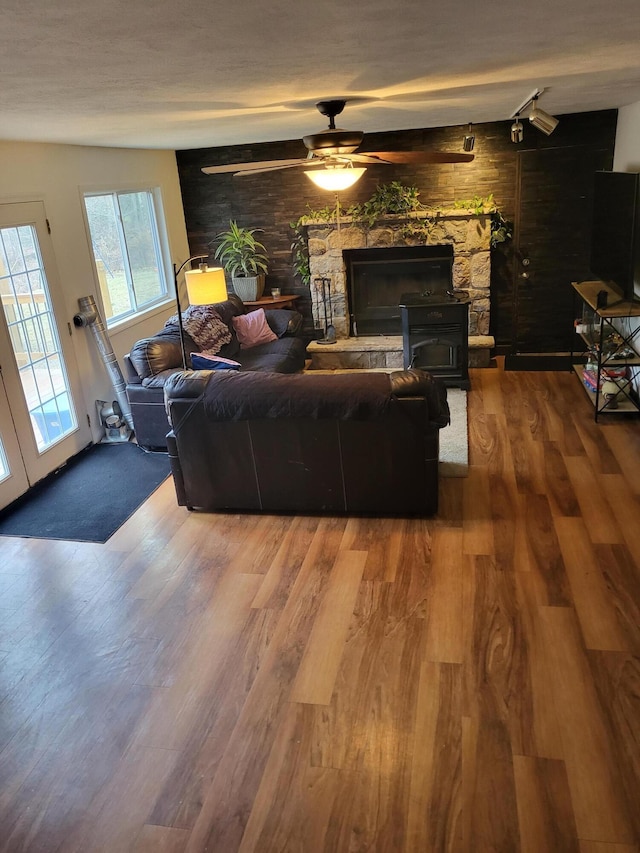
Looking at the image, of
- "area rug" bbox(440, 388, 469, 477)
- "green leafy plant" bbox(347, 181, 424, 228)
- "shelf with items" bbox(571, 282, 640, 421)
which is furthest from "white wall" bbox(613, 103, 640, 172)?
"area rug" bbox(440, 388, 469, 477)

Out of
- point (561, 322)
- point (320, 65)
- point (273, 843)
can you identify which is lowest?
point (273, 843)

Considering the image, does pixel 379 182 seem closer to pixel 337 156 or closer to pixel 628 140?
pixel 628 140

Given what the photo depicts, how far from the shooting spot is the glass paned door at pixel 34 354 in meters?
4.32

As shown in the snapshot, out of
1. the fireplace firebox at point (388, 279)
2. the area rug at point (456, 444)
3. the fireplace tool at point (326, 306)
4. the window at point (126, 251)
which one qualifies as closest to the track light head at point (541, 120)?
the area rug at point (456, 444)

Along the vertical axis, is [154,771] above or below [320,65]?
below

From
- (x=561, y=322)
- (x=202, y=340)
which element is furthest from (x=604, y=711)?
(x=561, y=322)

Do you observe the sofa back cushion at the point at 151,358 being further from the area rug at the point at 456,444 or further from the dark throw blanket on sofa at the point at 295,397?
the area rug at the point at 456,444

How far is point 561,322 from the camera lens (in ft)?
21.1

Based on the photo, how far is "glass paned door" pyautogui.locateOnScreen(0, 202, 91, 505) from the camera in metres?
4.32

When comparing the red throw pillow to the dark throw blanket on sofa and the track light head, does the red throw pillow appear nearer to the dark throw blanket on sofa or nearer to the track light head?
the dark throw blanket on sofa

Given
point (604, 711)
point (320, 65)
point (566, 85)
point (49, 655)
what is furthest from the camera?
point (566, 85)

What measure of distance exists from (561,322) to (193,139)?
12.5ft

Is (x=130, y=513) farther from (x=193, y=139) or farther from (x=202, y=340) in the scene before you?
(x=193, y=139)

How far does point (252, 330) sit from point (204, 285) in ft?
6.00
